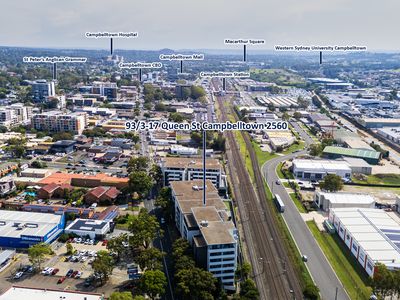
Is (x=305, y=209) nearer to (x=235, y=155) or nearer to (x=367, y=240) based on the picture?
(x=367, y=240)

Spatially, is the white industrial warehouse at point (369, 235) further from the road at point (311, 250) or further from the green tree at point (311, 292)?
the green tree at point (311, 292)

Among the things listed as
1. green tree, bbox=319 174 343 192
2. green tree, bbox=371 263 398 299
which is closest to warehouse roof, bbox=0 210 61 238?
green tree, bbox=371 263 398 299

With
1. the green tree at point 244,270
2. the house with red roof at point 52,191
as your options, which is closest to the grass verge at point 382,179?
the green tree at point 244,270

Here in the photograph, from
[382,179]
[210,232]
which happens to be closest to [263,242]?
[210,232]

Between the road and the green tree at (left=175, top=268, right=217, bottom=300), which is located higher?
Answer: the green tree at (left=175, top=268, right=217, bottom=300)

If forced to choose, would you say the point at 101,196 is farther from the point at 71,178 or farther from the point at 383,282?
the point at 383,282

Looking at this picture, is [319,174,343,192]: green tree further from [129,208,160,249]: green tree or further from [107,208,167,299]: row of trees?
[129,208,160,249]: green tree

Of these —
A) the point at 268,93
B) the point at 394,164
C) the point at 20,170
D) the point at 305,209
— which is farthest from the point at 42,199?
the point at 268,93

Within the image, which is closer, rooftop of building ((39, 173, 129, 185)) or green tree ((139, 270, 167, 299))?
green tree ((139, 270, 167, 299))

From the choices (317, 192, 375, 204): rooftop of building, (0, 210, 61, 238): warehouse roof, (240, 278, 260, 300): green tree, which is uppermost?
(317, 192, 375, 204): rooftop of building
